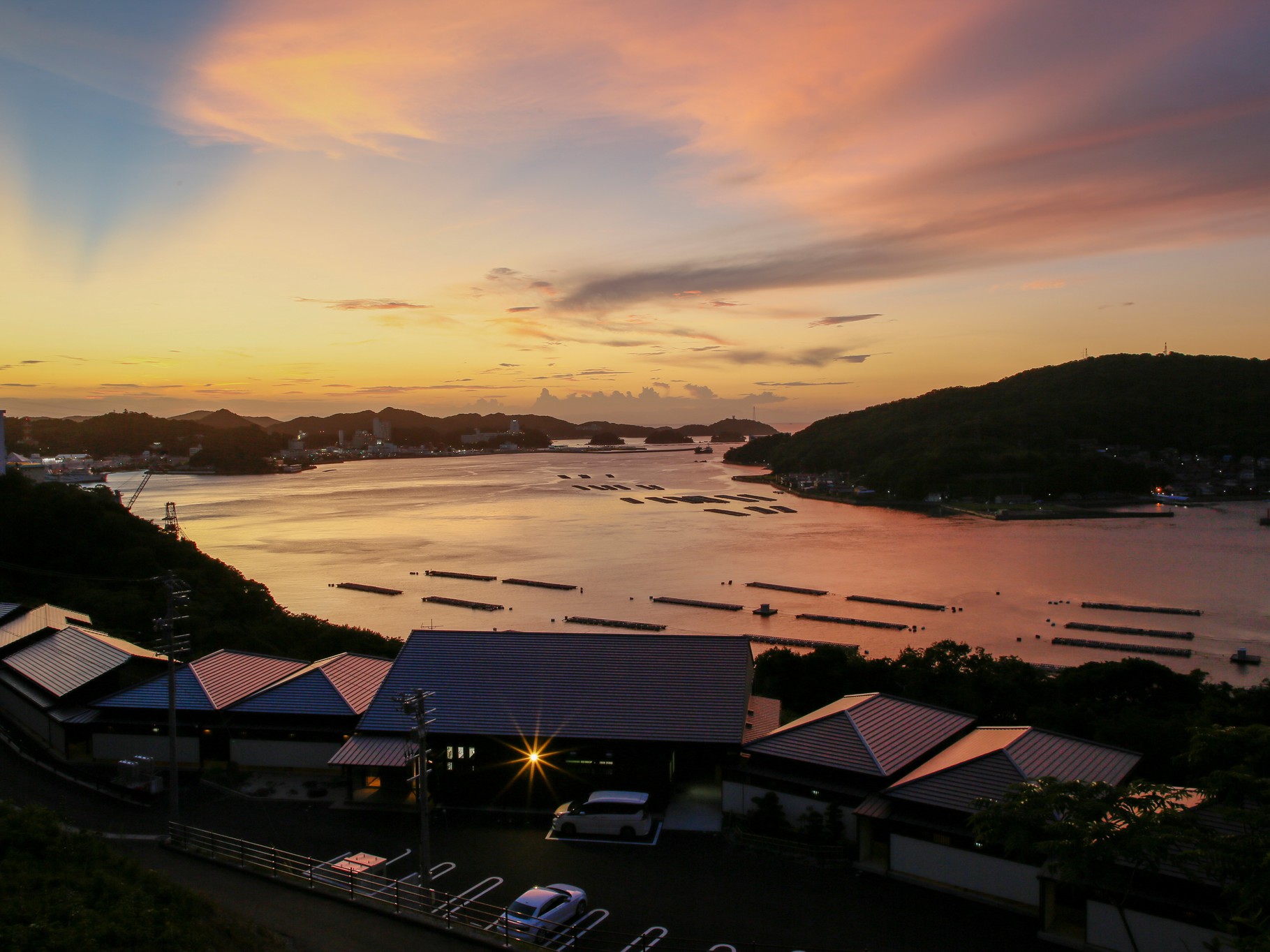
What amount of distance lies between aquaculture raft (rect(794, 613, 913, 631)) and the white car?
37.8ft

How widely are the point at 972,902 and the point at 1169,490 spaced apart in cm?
3731

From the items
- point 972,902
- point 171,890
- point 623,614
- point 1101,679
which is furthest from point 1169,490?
point 171,890

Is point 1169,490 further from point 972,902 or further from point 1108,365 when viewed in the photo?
point 972,902

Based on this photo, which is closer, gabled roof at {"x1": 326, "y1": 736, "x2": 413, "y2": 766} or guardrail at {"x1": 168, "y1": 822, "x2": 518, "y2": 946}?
guardrail at {"x1": 168, "y1": 822, "x2": 518, "y2": 946}

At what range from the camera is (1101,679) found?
7.19 m

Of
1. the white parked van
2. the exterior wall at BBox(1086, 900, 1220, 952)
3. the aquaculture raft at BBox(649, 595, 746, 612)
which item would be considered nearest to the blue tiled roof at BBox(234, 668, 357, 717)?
the white parked van

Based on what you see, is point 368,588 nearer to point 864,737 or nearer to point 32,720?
point 32,720

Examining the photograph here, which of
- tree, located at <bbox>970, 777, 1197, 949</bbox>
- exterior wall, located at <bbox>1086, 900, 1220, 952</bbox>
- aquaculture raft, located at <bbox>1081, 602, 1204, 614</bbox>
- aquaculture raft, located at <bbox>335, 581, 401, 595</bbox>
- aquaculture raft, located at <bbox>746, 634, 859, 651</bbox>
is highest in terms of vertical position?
tree, located at <bbox>970, 777, 1197, 949</bbox>

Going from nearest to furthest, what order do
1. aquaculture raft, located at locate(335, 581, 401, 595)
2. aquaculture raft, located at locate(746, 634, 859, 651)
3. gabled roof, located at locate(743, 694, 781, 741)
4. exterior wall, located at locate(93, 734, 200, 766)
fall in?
1. gabled roof, located at locate(743, 694, 781, 741)
2. exterior wall, located at locate(93, 734, 200, 766)
3. aquaculture raft, located at locate(746, 634, 859, 651)
4. aquaculture raft, located at locate(335, 581, 401, 595)

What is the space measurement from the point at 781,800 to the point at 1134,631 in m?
12.1

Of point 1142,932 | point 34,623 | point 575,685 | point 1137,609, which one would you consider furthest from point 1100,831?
point 1137,609

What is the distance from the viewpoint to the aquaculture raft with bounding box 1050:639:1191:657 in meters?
12.3

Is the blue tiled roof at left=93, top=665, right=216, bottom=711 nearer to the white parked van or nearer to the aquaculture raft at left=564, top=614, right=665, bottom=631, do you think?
the white parked van

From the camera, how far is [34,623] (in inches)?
289
